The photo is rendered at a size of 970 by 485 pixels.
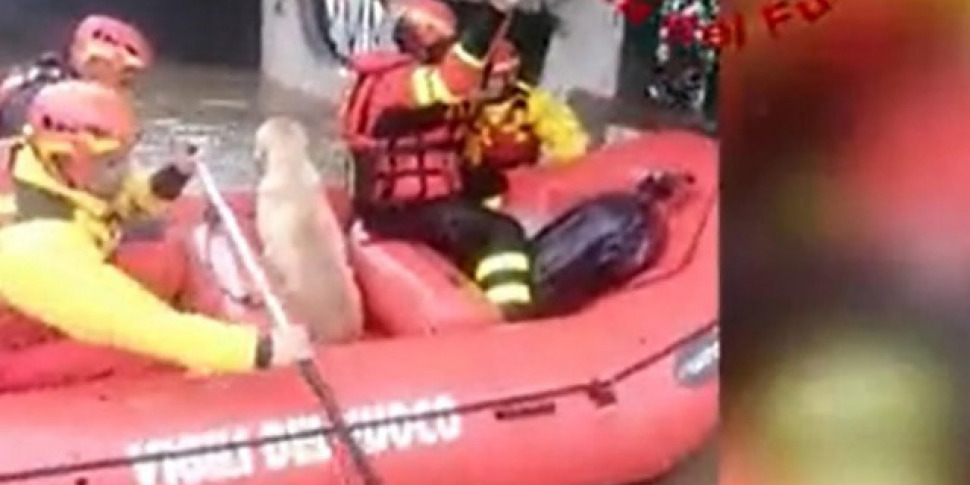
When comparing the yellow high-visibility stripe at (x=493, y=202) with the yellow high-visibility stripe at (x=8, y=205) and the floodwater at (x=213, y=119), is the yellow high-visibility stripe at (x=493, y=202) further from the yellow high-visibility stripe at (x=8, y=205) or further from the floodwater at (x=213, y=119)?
the yellow high-visibility stripe at (x=8, y=205)

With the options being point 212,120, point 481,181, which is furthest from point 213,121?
point 481,181

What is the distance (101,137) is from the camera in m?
0.84

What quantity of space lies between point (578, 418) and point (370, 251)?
0.33 ft

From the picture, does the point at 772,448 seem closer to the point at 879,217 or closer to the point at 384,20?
the point at 879,217

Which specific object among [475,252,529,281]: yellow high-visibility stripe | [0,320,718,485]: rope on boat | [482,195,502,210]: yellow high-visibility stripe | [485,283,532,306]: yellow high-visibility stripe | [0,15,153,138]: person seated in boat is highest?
[0,15,153,138]: person seated in boat

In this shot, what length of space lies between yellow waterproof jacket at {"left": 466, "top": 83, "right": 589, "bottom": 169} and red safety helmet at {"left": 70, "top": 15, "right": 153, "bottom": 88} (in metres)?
0.13

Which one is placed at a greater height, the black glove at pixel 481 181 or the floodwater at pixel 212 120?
the floodwater at pixel 212 120

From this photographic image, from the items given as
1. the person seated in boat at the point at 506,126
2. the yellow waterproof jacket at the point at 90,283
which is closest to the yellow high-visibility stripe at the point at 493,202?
the person seated in boat at the point at 506,126

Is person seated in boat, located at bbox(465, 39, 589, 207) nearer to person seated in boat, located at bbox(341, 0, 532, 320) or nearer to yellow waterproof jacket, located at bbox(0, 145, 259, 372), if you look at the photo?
person seated in boat, located at bbox(341, 0, 532, 320)

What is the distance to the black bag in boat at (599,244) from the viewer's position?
912 mm

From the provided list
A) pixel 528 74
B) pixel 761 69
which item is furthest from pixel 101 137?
pixel 761 69

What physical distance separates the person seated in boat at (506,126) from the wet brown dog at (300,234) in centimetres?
6

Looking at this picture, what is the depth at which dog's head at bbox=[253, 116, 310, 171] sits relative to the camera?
872 millimetres

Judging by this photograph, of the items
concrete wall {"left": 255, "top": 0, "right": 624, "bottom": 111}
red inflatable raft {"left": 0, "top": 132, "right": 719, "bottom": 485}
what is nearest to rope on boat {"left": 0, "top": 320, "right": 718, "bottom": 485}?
red inflatable raft {"left": 0, "top": 132, "right": 719, "bottom": 485}
